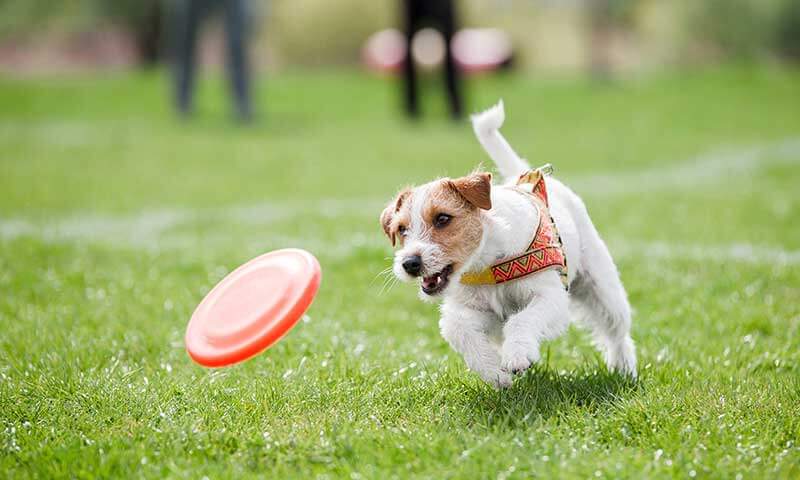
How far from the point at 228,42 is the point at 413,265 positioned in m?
14.1

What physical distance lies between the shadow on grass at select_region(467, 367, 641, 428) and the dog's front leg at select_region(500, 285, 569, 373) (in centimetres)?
24

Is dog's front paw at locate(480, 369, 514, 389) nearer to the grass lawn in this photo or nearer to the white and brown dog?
the white and brown dog

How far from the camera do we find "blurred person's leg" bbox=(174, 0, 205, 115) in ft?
57.9

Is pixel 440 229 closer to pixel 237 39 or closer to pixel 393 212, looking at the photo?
pixel 393 212

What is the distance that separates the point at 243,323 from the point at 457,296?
1.10 m

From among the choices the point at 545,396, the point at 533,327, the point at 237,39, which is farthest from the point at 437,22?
the point at 533,327

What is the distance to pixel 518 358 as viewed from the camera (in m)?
3.90

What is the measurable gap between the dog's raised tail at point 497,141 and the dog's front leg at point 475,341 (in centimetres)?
104

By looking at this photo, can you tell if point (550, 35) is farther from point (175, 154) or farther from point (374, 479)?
point (374, 479)

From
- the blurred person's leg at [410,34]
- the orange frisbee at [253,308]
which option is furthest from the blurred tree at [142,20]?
the orange frisbee at [253,308]

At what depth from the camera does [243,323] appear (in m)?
4.41

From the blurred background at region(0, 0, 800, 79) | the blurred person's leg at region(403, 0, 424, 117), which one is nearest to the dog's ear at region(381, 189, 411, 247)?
the blurred person's leg at region(403, 0, 424, 117)

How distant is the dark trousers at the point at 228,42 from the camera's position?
1695 centimetres

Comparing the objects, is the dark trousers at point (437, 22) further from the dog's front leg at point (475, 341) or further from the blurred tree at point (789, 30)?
the dog's front leg at point (475, 341)
